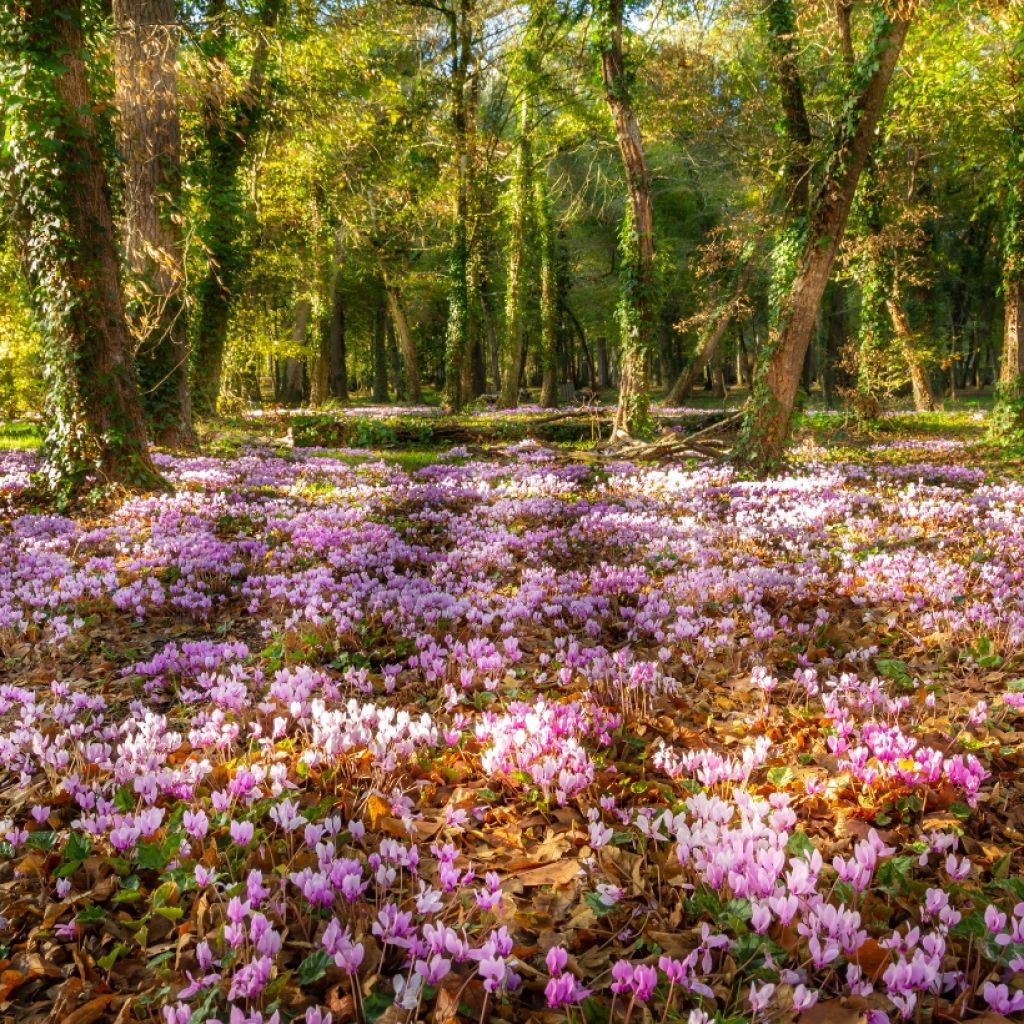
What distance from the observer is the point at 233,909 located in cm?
252

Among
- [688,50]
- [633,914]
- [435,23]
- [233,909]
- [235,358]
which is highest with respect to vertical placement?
[435,23]

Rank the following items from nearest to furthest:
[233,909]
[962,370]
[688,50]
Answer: [233,909] → [688,50] → [962,370]

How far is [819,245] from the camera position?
12.6 meters

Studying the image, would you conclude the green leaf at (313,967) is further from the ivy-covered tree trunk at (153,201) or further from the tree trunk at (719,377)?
the tree trunk at (719,377)

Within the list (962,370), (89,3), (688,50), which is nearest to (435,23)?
(688,50)

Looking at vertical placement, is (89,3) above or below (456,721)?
above

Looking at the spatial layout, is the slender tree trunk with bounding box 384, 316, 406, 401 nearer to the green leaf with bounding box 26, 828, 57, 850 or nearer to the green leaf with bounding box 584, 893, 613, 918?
the green leaf with bounding box 26, 828, 57, 850

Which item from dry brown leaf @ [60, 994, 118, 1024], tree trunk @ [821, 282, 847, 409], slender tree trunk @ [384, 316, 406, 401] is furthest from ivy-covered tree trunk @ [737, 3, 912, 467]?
slender tree trunk @ [384, 316, 406, 401]

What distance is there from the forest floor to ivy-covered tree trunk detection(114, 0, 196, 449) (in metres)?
7.62

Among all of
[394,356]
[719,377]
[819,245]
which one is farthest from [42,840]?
[394,356]

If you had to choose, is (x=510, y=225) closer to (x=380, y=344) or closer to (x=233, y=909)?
(x=380, y=344)

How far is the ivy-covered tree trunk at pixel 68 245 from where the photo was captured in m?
9.52

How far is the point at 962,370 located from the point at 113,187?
225ft

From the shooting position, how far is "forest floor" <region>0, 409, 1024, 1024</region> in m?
2.42
